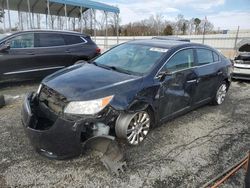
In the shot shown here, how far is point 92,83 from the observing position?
10.4 feet

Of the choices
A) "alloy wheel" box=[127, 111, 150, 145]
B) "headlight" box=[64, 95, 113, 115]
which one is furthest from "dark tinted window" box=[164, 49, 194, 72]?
"headlight" box=[64, 95, 113, 115]

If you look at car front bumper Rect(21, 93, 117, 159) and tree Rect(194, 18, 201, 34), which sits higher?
tree Rect(194, 18, 201, 34)

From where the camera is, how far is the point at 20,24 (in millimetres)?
18438

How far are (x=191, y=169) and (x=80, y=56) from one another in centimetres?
563

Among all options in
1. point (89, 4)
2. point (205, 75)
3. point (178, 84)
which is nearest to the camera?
point (178, 84)

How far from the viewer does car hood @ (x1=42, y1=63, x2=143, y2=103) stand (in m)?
2.96

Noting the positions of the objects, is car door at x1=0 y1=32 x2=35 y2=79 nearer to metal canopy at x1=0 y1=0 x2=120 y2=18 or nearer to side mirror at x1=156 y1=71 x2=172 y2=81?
side mirror at x1=156 y1=71 x2=172 y2=81

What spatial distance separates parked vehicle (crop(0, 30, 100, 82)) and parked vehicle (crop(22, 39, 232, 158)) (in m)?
3.22

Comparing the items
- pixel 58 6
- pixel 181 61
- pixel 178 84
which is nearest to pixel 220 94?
pixel 181 61

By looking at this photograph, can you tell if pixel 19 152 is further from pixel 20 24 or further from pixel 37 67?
pixel 20 24

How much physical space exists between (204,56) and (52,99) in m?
3.29

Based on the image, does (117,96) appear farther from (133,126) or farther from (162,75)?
(162,75)

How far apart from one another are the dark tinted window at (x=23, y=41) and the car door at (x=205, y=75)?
4.74 metres

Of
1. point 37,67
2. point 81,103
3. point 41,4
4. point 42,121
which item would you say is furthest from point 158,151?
point 41,4
